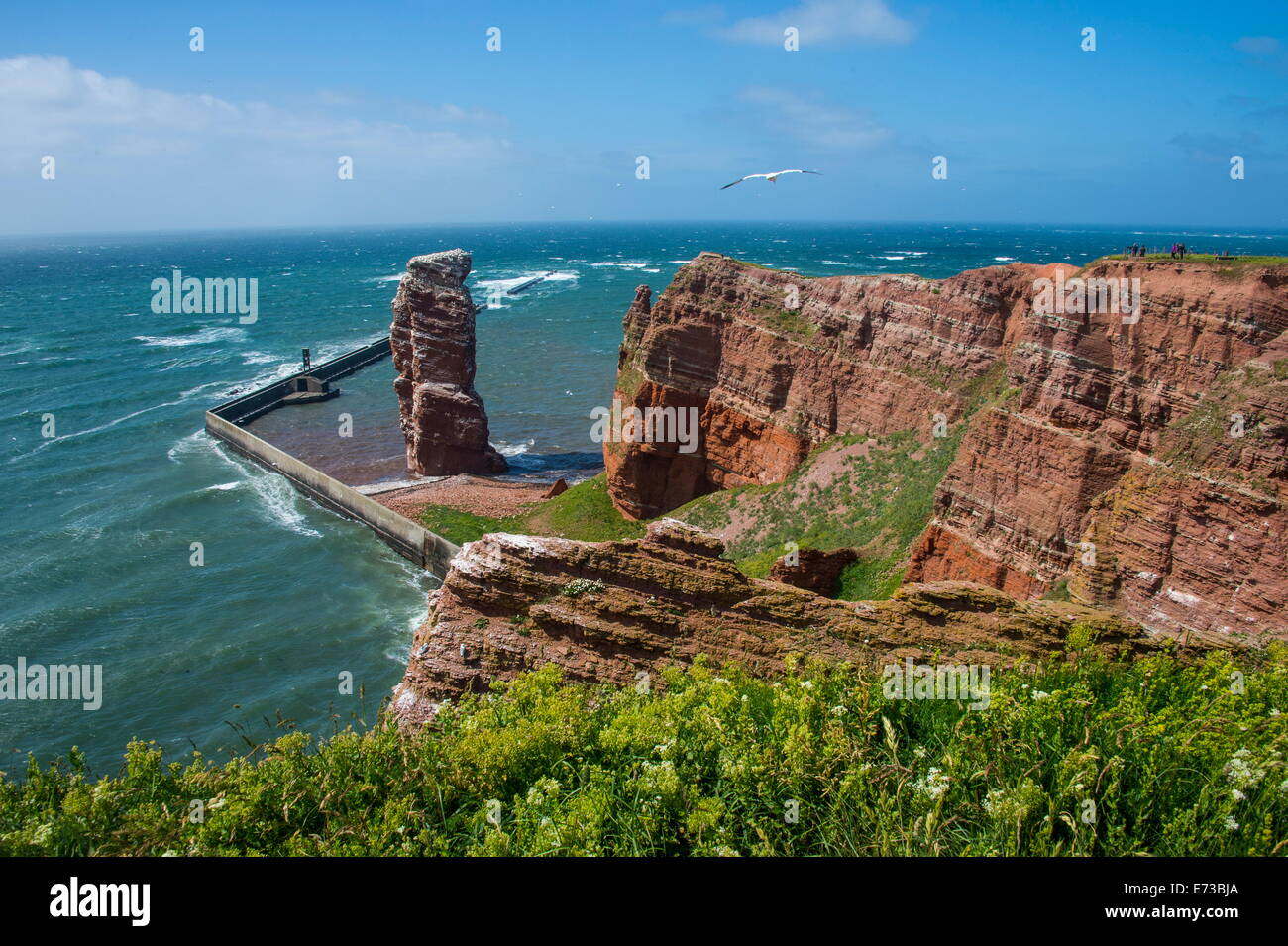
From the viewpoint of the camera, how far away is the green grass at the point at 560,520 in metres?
41.5

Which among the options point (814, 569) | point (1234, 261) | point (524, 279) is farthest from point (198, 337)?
point (1234, 261)

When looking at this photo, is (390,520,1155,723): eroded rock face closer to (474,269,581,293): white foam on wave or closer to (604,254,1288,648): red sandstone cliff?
(604,254,1288,648): red sandstone cliff

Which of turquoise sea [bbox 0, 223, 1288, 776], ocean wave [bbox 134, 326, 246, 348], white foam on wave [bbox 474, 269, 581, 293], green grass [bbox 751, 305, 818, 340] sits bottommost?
turquoise sea [bbox 0, 223, 1288, 776]

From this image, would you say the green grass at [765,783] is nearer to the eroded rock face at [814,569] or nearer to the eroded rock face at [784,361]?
the eroded rock face at [814,569]

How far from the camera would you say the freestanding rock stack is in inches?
2111

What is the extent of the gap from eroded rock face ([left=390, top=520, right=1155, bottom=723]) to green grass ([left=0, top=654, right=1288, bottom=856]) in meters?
1.67

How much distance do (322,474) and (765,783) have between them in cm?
4764

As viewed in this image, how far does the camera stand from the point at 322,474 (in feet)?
175

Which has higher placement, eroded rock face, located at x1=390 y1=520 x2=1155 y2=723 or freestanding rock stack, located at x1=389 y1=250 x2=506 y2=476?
freestanding rock stack, located at x1=389 y1=250 x2=506 y2=476

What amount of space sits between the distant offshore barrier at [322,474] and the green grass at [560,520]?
1060 millimetres

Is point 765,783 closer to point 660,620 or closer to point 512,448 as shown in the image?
point 660,620

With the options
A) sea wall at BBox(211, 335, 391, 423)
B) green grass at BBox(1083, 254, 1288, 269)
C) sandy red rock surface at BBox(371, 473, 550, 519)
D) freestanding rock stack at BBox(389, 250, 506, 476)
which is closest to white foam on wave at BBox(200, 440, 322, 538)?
sandy red rock surface at BBox(371, 473, 550, 519)

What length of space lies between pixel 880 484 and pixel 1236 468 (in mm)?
14294
